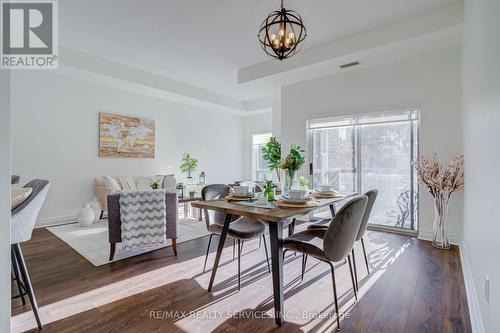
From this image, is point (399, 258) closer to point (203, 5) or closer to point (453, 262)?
point (453, 262)

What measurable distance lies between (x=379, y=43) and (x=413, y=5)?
53cm

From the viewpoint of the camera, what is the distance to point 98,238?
3.65 meters

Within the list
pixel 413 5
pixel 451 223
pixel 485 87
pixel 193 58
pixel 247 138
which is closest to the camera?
pixel 485 87

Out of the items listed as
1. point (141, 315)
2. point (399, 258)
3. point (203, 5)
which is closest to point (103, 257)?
point (141, 315)

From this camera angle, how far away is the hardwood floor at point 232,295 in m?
1.76

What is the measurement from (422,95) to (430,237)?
2.01 meters

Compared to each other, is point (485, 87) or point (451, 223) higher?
point (485, 87)

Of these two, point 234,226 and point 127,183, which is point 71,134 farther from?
point 234,226

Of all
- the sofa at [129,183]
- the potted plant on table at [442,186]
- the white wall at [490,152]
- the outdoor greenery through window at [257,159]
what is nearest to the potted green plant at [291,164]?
the white wall at [490,152]

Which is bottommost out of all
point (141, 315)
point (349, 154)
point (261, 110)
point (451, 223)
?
point (141, 315)

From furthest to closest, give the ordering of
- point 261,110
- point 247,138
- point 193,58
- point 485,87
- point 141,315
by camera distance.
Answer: point 247,138, point 261,110, point 193,58, point 141,315, point 485,87

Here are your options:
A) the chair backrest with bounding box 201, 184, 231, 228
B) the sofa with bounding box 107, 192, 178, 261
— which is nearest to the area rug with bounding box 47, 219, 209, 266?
the sofa with bounding box 107, 192, 178, 261

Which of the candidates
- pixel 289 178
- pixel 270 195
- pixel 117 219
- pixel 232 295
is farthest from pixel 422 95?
pixel 117 219

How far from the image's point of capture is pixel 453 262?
2.79 meters
